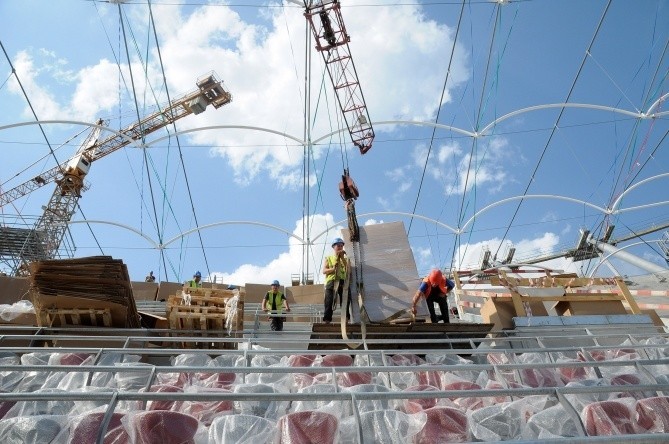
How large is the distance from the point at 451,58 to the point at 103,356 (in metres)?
16.4

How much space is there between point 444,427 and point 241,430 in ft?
5.31

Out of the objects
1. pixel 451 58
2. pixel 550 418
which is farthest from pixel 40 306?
pixel 451 58

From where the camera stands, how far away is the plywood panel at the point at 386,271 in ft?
29.5

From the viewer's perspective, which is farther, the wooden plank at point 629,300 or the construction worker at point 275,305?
the construction worker at point 275,305

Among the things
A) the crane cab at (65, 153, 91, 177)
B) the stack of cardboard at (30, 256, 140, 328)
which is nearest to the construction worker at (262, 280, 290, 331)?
the stack of cardboard at (30, 256, 140, 328)

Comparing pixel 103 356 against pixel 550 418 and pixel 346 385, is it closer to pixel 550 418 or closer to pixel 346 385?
pixel 346 385

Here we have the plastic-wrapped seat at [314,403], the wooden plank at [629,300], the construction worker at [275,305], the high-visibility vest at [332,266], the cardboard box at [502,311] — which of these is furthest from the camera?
the construction worker at [275,305]

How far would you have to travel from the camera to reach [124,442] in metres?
3.11

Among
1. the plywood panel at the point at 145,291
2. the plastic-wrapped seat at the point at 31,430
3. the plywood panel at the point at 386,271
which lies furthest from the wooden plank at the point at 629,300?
the plywood panel at the point at 145,291

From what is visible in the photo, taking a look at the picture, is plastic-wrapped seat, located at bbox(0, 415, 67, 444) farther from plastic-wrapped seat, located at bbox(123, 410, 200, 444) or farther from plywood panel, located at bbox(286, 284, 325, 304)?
plywood panel, located at bbox(286, 284, 325, 304)

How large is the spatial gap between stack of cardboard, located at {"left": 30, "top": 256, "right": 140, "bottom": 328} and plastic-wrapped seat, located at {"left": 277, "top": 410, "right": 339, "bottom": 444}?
6412 mm

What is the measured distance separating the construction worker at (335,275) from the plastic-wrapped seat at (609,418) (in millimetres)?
5438

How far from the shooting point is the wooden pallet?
26.1 ft

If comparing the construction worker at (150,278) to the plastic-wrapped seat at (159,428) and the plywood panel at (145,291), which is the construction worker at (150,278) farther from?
the plastic-wrapped seat at (159,428)
